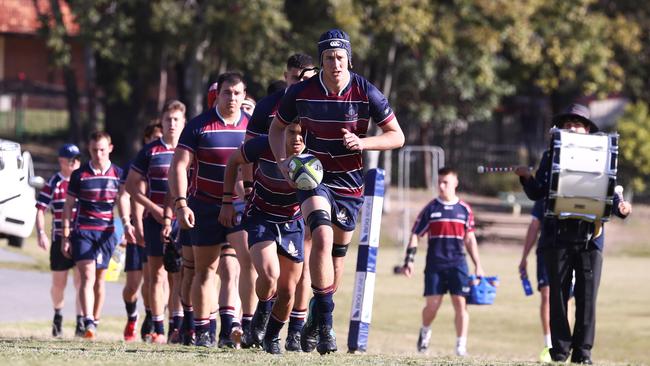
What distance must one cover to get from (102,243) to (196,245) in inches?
146

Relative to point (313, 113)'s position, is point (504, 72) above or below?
above

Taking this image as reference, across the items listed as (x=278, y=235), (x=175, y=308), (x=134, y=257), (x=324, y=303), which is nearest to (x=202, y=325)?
(x=278, y=235)

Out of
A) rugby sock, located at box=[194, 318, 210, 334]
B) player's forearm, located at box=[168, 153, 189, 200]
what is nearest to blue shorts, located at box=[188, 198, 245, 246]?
player's forearm, located at box=[168, 153, 189, 200]

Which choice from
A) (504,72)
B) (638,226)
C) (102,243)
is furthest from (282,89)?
(504,72)

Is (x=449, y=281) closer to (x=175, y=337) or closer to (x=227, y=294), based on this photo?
(x=175, y=337)

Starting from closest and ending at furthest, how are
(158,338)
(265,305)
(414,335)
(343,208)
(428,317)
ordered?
(343,208)
(265,305)
(158,338)
(428,317)
(414,335)

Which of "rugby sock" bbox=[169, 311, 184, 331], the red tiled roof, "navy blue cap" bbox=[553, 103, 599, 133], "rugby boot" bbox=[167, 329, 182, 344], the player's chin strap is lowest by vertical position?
"rugby boot" bbox=[167, 329, 182, 344]

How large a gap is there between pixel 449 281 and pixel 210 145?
16.7 ft

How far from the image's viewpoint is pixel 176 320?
45.2ft

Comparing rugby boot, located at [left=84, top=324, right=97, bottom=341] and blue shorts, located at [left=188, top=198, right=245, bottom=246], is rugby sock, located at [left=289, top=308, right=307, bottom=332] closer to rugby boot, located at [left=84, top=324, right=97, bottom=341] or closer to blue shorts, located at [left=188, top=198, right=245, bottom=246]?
blue shorts, located at [left=188, top=198, right=245, bottom=246]

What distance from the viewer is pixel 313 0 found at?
35.2m

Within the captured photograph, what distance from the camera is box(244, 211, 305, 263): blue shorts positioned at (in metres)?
10.8

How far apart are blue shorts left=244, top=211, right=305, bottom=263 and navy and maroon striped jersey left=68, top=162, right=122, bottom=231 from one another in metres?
4.70

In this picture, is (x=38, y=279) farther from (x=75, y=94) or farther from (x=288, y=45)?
(x=75, y=94)
